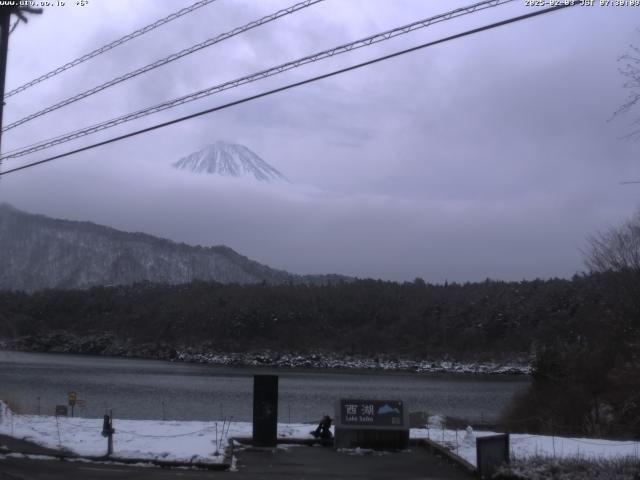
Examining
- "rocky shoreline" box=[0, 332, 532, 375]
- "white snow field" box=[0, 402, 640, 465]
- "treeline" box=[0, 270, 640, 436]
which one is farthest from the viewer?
"treeline" box=[0, 270, 640, 436]

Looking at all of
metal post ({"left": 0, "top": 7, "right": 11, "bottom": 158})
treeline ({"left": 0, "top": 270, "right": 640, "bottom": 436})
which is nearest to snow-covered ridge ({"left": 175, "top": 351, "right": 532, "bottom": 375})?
treeline ({"left": 0, "top": 270, "right": 640, "bottom": 436})

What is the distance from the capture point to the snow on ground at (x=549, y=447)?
1806 centimetres

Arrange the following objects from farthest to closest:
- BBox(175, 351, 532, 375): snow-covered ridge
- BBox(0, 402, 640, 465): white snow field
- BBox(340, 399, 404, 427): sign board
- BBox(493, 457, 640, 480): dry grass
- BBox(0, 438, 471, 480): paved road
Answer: BBox(175, 351, 532, 375): snow-covered ridge → BBox(340, 399, 404, 427): sign board → BBox(0, 402, 640, 465): white snow field → BBox(0, 438, 471, 480): paved road → BBox(493, 457, 640, 480): dry grass

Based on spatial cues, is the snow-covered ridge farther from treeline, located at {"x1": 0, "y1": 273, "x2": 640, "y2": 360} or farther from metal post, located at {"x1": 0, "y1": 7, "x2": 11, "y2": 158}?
metal post, located at {"x1": 0, "y1": 7, "x2": 11, "y2": 158}

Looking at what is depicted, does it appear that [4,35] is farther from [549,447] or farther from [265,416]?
[549,447]

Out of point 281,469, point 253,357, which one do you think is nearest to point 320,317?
point 253,357

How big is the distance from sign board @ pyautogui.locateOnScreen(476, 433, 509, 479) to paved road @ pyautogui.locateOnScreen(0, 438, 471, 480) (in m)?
0.72

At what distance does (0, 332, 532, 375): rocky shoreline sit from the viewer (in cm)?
14000

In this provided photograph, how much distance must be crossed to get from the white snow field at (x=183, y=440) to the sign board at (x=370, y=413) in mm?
1541

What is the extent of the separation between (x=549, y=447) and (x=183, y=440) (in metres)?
9.36

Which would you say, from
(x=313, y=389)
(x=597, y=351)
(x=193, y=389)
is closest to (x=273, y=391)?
(x=597, y=351)

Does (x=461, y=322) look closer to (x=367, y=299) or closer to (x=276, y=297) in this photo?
(x=367, y=299)

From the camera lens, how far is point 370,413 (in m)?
20.7

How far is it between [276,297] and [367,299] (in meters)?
20.4
